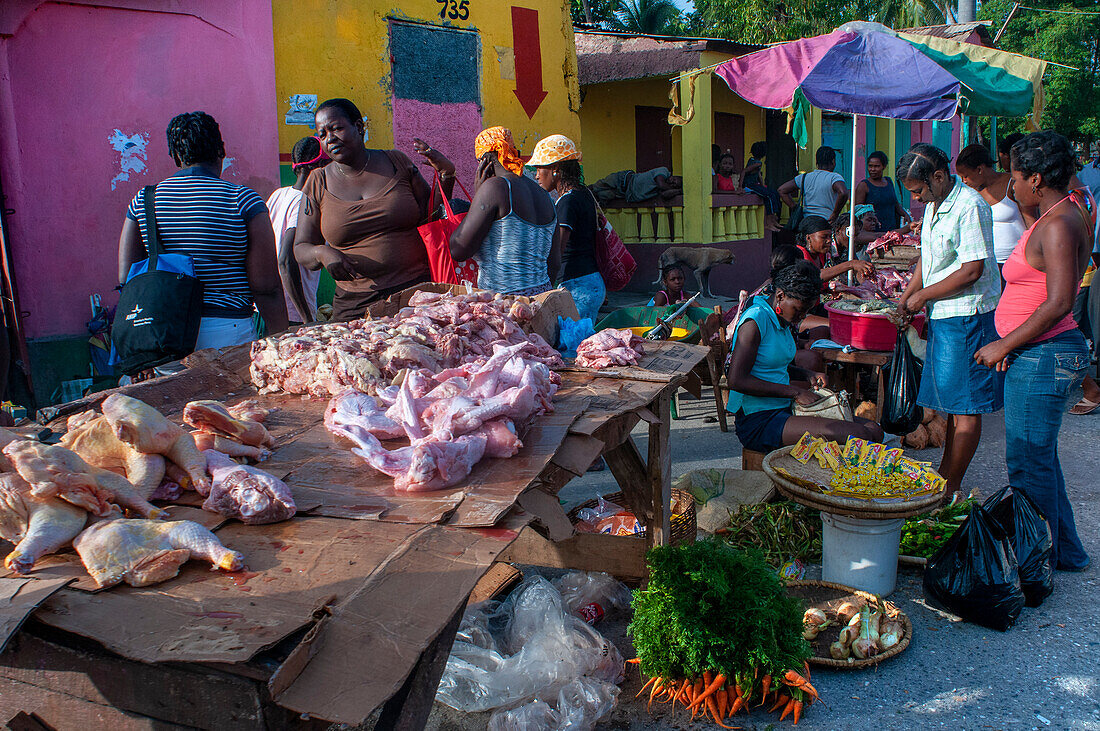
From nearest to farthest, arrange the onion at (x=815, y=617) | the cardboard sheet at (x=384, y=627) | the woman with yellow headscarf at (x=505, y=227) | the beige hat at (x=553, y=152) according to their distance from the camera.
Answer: the cardboard sheet at (x=384, y=627) → the onion at (x=815, y=617) → the woman with yellow headscarf at (x=505, y=227) → the beige hat at (x=553, y=152)

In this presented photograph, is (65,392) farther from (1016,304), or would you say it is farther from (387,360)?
(1016,304)

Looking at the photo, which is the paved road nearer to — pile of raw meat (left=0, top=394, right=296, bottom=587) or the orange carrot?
the orange carrot

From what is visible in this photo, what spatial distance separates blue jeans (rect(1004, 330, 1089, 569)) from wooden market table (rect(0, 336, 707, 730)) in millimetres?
2589

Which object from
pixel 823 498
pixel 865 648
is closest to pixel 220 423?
pixel 823 498

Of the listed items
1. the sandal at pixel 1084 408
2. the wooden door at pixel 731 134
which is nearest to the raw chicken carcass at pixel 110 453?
the sandal at pixel 1084 408

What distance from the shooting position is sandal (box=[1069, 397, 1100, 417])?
21.3 ft

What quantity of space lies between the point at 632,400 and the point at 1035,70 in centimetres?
695

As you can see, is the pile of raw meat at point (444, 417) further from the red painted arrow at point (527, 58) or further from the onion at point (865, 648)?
the red painted arrow at point (527, 58)

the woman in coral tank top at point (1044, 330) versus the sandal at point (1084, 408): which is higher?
the woman in coral tank top at point (1044, 330)

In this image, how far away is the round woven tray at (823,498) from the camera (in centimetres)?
334

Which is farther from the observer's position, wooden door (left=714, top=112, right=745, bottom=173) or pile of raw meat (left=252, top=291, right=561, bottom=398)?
A: wooden door (left=714, top=112, right=745, bottom=173)

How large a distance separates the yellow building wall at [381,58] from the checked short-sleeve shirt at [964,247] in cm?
499

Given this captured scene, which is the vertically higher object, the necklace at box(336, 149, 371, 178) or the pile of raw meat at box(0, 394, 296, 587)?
the necklace at box(336, 149, 371, 178)

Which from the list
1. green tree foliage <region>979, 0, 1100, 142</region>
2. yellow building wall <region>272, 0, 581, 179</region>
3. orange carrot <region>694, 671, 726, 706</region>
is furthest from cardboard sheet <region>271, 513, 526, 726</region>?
green tree foliage <region>979, 0, 1100, 142</region>
